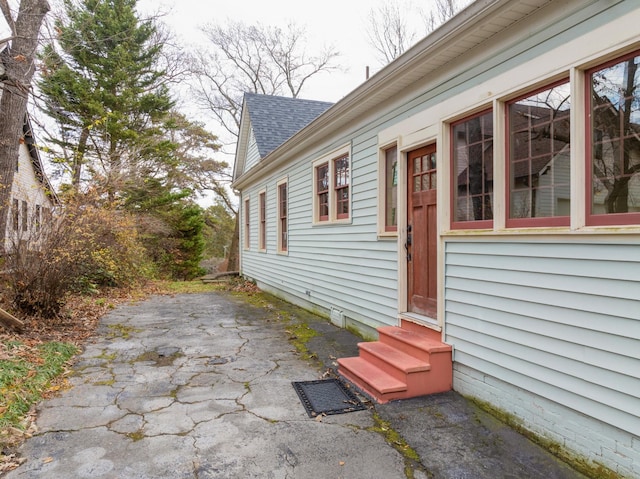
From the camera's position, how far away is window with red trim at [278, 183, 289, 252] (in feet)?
30.4

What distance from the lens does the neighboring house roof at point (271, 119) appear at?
1130 centimetres

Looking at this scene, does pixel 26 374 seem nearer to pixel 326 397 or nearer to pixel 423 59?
pixel 326 397

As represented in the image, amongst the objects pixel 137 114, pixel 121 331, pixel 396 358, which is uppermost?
pixel 137 114

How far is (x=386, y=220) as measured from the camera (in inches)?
202

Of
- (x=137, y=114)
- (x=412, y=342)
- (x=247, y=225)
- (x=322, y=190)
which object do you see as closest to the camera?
(x=412, y=342)

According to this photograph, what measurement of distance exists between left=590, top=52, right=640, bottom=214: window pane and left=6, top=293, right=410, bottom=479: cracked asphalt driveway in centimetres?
212

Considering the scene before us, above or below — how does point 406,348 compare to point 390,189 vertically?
below

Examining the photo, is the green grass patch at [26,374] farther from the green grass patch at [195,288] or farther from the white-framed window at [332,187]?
the green grass patch at [195,288]

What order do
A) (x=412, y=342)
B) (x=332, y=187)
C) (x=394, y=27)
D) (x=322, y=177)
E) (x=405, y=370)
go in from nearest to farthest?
(x=405, y=370) < (x=412, y=342) < (x=332, y=187) < (x=322, y=177) < (x=394, y=27)

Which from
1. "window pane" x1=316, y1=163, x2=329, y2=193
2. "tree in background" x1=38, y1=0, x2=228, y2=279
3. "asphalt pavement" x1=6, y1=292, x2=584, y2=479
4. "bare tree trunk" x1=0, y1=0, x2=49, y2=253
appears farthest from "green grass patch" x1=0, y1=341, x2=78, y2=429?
"tree in background" x1=38, y1=0, x2=228, y2=279

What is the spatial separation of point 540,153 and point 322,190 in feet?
14.4

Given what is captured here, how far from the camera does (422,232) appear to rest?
438 cm

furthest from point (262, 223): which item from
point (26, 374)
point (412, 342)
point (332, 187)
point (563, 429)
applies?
point (563, 429)

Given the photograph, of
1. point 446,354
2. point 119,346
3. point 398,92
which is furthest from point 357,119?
point 119,346
